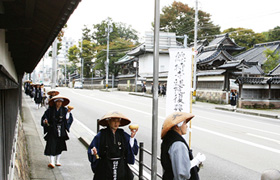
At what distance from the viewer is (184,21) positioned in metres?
48.5

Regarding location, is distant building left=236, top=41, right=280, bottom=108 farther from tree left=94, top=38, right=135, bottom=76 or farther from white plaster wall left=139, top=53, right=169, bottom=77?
tree left=94, top=38, right=135, bottom=76

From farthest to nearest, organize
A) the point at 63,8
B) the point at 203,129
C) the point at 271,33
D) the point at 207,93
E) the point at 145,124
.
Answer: the point at 271,33
the point at 207,93
the point at 145,124
the point at 203,129
the point at 63,8

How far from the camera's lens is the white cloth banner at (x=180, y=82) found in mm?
6809

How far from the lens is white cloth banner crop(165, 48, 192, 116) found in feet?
22.3

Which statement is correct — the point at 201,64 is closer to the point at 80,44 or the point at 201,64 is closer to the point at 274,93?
the point at 274,93

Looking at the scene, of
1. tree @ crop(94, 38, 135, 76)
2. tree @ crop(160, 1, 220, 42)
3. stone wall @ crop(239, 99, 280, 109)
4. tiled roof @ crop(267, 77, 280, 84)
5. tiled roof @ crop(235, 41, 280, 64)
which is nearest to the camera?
tiled roof @ crop(267, 77, 280, 84)

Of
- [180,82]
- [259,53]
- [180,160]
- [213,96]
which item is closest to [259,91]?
[213,96]

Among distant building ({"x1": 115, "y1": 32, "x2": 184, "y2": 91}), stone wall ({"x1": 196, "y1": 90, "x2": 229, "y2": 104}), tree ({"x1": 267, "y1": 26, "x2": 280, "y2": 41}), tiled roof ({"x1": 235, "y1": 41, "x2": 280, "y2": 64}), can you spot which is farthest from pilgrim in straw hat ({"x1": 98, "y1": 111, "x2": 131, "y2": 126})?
tree ({"x1": 267, "y1": 26, "x2": 280, "y2": 41})

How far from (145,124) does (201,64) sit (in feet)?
70.5

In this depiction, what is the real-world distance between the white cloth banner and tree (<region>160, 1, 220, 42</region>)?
41241 mm

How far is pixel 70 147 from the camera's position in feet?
29.4

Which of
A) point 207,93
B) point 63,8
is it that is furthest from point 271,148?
point 207,93

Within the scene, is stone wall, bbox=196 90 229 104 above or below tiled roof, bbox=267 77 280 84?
below

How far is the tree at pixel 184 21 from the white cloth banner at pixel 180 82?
135 feet
